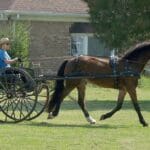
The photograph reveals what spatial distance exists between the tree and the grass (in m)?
5.32

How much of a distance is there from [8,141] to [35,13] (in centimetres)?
2001

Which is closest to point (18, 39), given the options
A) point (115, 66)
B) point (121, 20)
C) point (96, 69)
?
point (121, 20)

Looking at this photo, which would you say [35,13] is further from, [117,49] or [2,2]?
[117,49]

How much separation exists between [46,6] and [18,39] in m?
4.48

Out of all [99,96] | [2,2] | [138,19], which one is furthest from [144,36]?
[2,2]

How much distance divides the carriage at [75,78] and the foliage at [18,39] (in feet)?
41.3

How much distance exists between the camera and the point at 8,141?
1245 centimetres

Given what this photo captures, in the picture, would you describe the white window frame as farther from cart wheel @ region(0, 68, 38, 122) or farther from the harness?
cart wheel @ region(0, 68, 38, 122)

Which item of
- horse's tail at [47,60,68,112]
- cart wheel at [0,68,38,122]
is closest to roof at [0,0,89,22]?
horse's tail at [47,60,68,112]

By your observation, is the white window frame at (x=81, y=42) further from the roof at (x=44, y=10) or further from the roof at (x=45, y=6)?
the roof at (x=45, y=6)

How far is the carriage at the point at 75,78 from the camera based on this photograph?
15.7 metres

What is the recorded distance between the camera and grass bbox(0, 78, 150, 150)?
479 inches

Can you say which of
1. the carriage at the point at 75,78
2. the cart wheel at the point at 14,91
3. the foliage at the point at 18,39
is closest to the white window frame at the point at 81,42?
the foliage at the point at 18,39

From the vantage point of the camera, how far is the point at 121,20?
2428 centimetres
